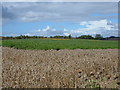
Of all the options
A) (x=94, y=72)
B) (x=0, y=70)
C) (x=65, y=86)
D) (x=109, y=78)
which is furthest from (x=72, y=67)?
(x=0, y=70)

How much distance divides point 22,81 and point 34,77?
352 mm

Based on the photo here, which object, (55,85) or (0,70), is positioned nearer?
(55,85)

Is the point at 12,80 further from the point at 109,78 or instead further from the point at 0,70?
the point at 109,78

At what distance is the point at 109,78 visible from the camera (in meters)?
5.83

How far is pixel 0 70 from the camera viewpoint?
6293 millimetres

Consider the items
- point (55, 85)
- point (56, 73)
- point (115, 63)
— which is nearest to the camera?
point (55, 85)

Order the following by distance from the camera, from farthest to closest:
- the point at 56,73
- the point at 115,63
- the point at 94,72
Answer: the point at 115,63 → the point at 94,72 → the point at 56,73

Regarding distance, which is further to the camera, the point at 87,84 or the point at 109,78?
the point at 109,78

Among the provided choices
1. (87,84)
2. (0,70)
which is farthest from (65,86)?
(0,70)

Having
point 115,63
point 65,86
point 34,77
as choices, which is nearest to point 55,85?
point 65,86

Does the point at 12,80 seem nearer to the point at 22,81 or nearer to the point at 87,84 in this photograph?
the point at 22,81

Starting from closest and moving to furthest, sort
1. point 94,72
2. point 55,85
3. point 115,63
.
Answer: point 55,85 < point 94,72 < point 115,63

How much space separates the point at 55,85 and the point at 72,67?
168cm

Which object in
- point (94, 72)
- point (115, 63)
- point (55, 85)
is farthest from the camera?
point (115, 63)
